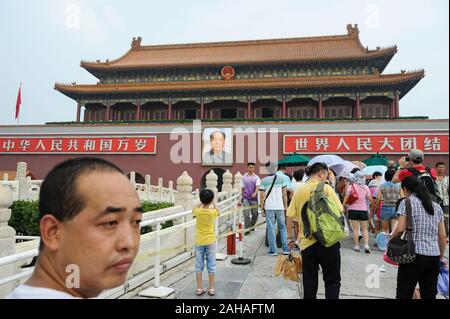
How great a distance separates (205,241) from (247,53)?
24.0m

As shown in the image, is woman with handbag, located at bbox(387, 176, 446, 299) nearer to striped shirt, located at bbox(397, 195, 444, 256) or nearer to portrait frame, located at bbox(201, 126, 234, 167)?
striped shirt, located at bbox(397, 195, 444, 256)

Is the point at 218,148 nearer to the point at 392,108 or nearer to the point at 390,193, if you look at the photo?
the point at 392,108

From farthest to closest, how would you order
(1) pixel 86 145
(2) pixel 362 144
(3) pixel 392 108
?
1. (3) pixel 392 108
2. (1) pixel 86 145
3. (2) pixel 362 144

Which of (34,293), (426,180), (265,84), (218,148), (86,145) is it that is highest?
(265,84)


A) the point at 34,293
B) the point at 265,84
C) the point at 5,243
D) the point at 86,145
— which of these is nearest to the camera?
the point at 34,293

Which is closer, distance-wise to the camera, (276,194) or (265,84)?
(276,194)

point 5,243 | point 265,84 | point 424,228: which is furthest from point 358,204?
point 265,84

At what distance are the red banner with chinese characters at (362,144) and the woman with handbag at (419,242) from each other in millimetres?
15746

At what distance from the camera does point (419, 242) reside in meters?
2.55

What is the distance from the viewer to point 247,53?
82.9ft

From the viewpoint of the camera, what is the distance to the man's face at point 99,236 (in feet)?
3.04

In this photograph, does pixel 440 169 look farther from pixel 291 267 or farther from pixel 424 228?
pixel 291 267

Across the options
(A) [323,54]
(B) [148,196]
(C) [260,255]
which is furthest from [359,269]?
(A) [323,54]

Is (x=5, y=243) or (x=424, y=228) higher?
(x=424, y=228)
